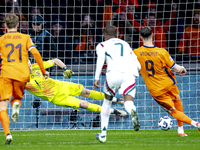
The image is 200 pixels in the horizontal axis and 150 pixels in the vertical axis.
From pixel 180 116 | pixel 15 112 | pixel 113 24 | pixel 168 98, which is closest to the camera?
pixel 15 112

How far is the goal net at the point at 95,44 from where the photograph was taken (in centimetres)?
923

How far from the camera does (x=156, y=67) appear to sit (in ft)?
21.0

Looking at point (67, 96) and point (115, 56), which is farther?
point (67, 96)

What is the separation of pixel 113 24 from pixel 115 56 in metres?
5.18

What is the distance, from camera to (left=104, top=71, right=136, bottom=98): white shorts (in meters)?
5.25

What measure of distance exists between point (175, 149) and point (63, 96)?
3.91 m

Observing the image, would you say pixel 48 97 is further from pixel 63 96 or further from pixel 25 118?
pixel 25 118

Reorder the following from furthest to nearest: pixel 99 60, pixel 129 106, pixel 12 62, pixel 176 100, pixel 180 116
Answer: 1. pixel 176 100
2. pixel 180 116
3. pixel 12 62
4. pixel 99 60
5. pixel 129 106

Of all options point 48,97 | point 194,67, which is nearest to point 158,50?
point 48,97

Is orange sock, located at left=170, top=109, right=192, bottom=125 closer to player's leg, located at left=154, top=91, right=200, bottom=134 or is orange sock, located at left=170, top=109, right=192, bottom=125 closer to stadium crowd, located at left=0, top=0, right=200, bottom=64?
player's leg, located at left=154, top=91, right=200, bottom=134

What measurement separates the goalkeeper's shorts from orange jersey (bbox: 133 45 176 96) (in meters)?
2.06

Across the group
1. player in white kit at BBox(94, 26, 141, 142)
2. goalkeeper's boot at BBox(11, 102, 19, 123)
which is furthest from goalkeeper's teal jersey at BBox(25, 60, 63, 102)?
player in white kit at BBox(94, 26, 141, 142)

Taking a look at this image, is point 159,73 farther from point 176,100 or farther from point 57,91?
point 57,91

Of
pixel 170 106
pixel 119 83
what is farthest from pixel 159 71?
pixel 119 83
